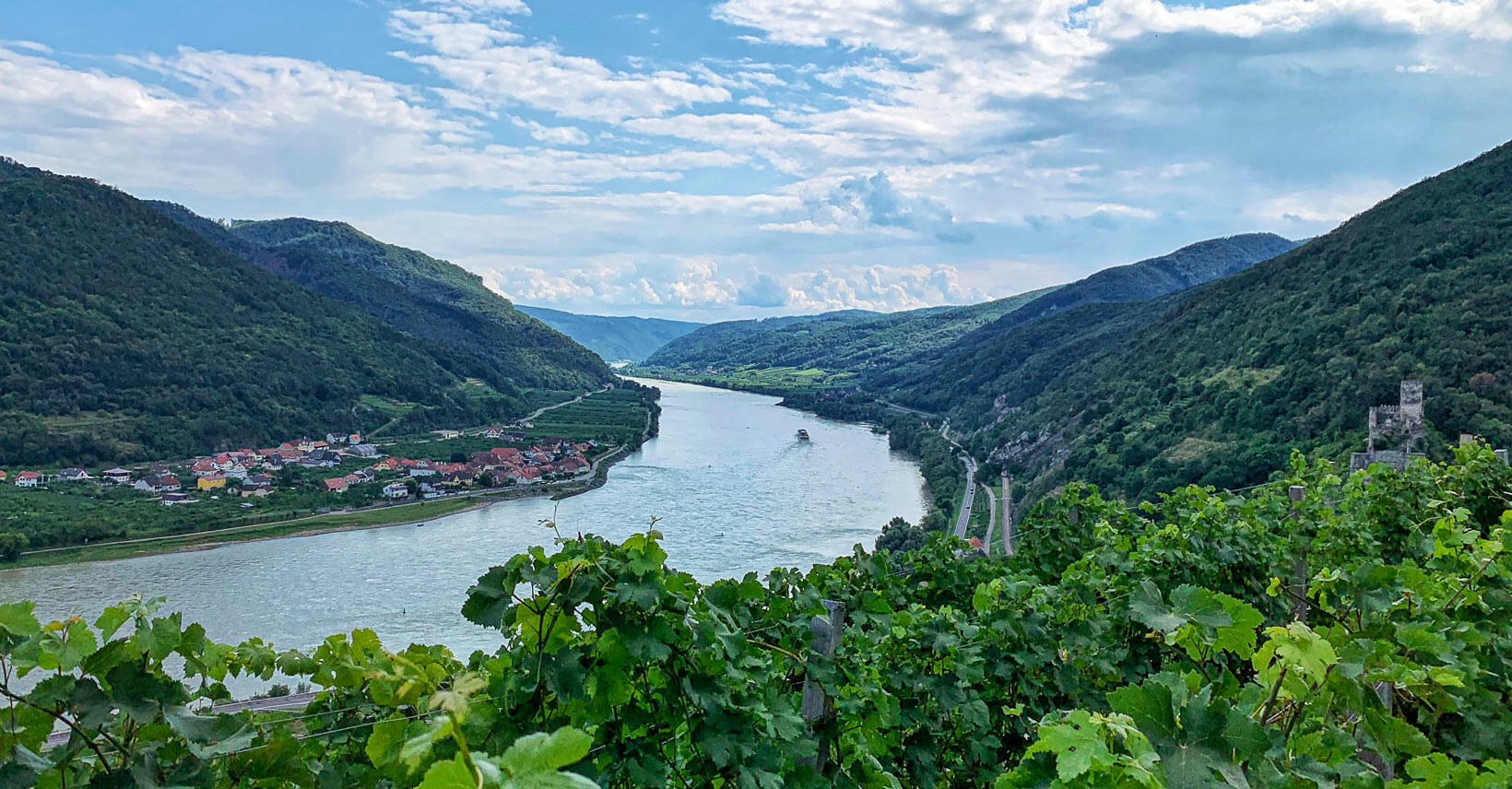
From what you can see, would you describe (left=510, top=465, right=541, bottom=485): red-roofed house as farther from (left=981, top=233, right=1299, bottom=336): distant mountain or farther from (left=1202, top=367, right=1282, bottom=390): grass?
(left=981, top=233, right=1299, bottom=336): distant mountain

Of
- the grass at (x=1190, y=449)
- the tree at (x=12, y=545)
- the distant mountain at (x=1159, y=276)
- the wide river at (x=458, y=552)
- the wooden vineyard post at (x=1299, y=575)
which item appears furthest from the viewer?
the distant mountain at (x=1159, y=276)

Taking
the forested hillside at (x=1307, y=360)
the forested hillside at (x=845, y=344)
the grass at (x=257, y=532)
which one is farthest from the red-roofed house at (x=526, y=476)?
the forested hillside at (x=845, y=344)

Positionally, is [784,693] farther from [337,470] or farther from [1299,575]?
[337,470]

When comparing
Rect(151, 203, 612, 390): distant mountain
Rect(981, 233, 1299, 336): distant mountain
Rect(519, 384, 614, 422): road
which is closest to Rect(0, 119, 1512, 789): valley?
Rect(519, 384, 614, 422): road

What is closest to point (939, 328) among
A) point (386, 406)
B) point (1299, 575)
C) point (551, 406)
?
point (551, 406)

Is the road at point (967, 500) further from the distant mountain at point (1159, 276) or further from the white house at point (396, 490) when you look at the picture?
the distant mountain at point (1159, 276)

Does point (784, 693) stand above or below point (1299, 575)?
above
